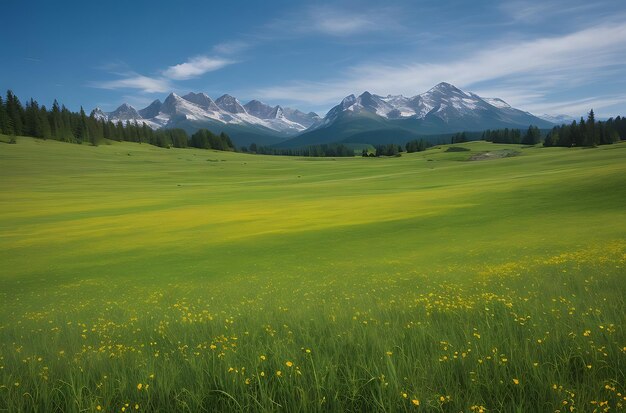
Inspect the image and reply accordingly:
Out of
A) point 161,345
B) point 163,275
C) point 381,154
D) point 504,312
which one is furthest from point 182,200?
point 381,154

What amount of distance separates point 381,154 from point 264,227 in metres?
163

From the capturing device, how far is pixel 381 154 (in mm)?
183375

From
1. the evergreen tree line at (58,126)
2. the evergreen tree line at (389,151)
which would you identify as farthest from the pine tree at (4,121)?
the evergreen tree line at (389,151)

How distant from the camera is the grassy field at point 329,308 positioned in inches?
210

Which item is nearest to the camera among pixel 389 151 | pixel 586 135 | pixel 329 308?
pixel 329 308

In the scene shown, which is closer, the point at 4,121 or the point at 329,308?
the point at 329,308

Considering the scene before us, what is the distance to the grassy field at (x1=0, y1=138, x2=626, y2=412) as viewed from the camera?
5.33 m

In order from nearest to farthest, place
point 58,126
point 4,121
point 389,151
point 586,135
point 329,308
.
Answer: point 329,308
point 4,121
point 586,135
point 58,126
point 389,151

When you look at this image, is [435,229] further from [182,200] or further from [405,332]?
[182,200]

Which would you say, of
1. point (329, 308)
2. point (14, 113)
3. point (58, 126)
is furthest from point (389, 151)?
point (329, 308)

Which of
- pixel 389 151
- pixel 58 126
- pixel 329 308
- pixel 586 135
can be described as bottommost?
pixel 329 308

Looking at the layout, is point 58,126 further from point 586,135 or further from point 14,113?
point 586,135

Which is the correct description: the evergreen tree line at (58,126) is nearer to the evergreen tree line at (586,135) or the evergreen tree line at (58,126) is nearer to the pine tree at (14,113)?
the pine tree at (14,113)

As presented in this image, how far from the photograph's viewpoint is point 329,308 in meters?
10.0
